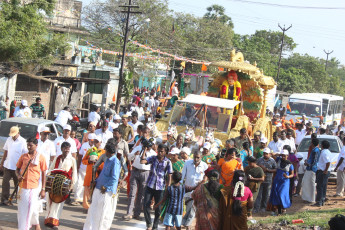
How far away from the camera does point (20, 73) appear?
78.6 feet

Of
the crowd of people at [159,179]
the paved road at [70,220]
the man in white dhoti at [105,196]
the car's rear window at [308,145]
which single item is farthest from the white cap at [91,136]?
the car's rear window at [308,145]

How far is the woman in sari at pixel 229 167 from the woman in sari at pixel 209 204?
1969mm

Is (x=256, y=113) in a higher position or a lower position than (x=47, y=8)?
lower

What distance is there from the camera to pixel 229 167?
10.2m

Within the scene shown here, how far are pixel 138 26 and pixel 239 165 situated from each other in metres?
40.1

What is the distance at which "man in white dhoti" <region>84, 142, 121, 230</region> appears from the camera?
9.12m

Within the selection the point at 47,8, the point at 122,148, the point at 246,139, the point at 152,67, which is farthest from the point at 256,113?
the point at 152,67

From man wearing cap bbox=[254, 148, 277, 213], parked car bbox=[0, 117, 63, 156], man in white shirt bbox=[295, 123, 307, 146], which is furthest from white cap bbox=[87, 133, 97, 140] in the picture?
man in white shirt bbox=[295, 123, 307, 146]

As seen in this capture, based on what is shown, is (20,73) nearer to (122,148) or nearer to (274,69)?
(122,148)

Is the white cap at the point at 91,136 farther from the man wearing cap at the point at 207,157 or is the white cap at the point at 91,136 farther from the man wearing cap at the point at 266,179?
the man wearing cap at the point at 266,179

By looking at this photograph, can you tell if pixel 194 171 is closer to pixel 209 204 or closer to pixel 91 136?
pixel 209 204

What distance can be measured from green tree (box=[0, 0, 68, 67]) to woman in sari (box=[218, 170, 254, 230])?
17.2 metres

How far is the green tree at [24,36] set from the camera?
2323cm

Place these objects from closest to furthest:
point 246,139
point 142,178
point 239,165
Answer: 1. point 239,165
2. point 142,178
3. point 246,139
